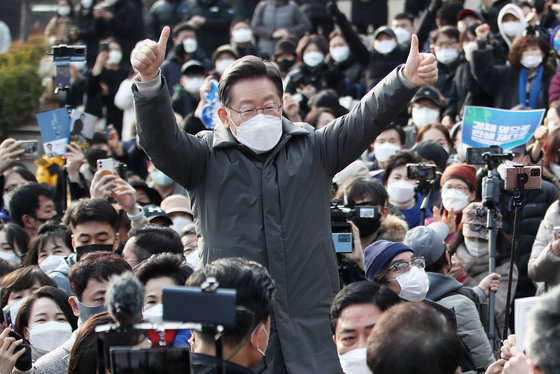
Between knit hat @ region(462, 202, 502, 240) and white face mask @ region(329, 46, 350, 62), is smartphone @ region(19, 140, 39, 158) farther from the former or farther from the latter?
white face mask @ region(329, 46, 350, 62)

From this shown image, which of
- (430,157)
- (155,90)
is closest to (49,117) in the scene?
(430,157)

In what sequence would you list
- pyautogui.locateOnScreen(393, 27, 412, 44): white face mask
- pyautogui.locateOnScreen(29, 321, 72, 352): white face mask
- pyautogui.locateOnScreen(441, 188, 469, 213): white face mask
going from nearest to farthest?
pyautogui.locateOnScreen(29, 321, 72, 352): white face mask, pyautogui.locateOnScreen(441, 188, 469, 213): white face mask, pyautogui.locateOnScreen(393, 27, 412, 44): white face mask

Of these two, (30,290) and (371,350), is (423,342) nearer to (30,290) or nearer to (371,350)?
(371,350)

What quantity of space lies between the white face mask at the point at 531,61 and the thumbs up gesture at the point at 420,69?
614 cm

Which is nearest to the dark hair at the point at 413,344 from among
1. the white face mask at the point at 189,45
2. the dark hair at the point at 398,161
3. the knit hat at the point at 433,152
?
the dark hair at the point at 398,161

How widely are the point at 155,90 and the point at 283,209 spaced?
2.38 feet

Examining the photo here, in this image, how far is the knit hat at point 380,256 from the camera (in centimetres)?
517

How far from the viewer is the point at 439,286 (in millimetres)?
5512

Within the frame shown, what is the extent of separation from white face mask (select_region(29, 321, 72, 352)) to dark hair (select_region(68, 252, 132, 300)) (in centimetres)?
20

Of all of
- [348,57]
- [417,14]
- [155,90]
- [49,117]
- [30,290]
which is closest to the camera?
[155,90]

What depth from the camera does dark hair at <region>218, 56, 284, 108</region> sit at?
407 centimetres

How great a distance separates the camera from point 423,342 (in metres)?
2.85

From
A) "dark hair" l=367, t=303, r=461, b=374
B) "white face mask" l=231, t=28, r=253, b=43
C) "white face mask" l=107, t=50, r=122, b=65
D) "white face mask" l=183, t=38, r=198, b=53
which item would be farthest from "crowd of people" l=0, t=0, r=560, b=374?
"white face mask" l=231, t=28, r=253, b=43

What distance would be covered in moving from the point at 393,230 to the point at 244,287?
10.8 feet
